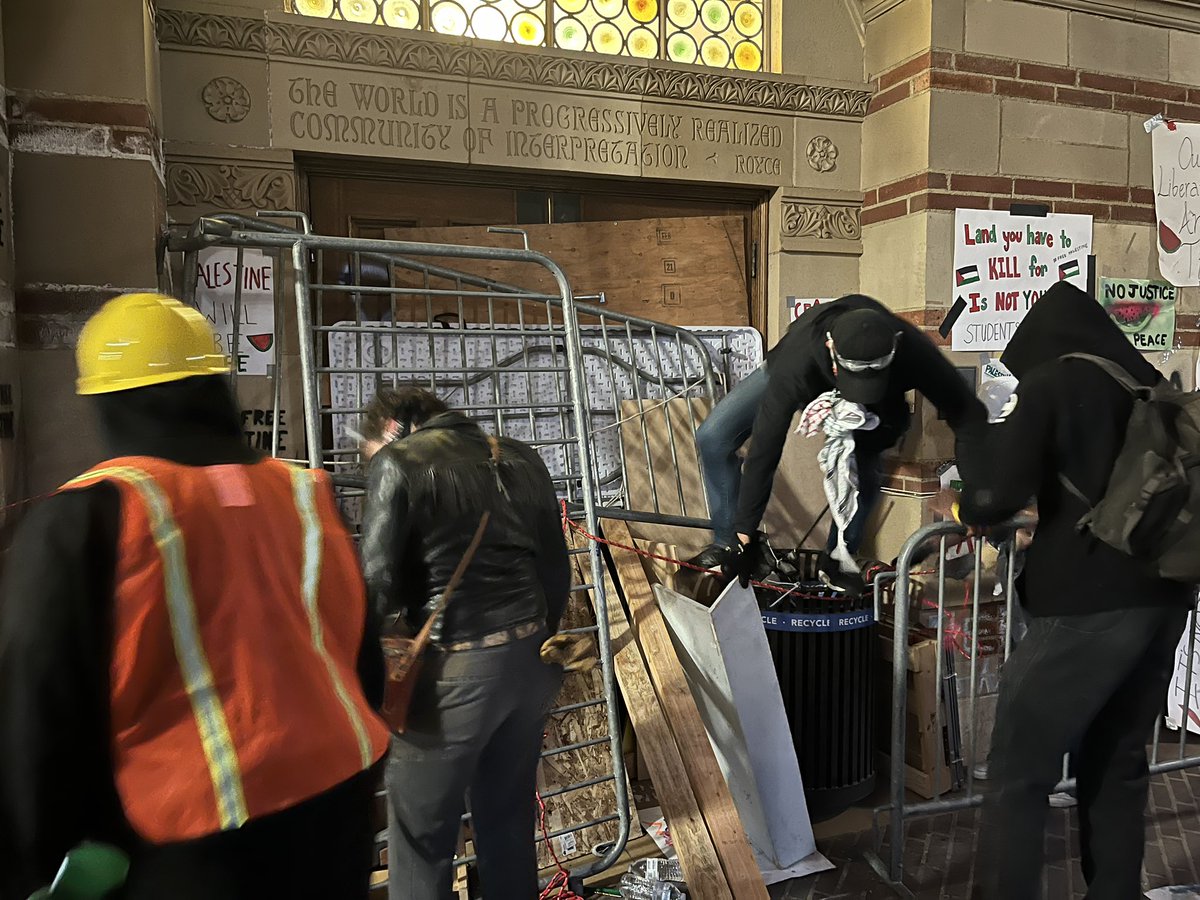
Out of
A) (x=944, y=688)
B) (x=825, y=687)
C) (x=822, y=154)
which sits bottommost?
(x=944, y=688)

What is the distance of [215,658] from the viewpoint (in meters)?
1.31

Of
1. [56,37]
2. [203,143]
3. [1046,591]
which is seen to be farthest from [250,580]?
[203,143]

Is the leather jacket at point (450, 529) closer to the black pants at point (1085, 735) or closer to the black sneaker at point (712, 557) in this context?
the black sneaker at point (712, 557)

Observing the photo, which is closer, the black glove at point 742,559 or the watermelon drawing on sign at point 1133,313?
the black glove at point 742,559

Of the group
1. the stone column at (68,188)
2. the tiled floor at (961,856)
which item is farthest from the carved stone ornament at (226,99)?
the tiled floor at (961,856)

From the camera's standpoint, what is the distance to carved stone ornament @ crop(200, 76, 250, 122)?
11.7ft

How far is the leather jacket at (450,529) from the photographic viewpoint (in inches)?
82.6

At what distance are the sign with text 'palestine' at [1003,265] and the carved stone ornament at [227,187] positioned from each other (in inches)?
127

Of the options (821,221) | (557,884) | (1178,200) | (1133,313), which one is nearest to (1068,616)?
(557,884)

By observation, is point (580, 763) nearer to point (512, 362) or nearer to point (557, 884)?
point (557, 884)

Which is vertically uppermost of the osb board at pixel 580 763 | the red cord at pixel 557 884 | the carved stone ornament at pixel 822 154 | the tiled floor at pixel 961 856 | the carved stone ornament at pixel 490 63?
the carved stone ornament at pixel 490 63

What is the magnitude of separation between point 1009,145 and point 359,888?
14.8 ft

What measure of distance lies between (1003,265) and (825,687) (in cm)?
241

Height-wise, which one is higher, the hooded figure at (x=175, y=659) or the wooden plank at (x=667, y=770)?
the hooded figure at (x=175, y=659)
